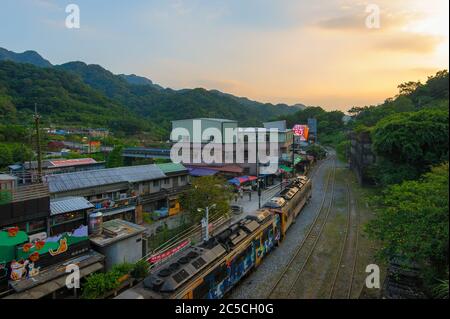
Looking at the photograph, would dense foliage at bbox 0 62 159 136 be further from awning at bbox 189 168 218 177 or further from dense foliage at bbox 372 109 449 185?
dense foliage at bbox 372 109 449 185

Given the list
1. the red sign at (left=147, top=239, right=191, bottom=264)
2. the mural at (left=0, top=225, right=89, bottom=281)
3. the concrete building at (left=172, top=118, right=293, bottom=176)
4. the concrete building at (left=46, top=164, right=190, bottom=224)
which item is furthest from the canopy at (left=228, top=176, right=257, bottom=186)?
the mural at (left=0, top=225, right=89, bottom=281)

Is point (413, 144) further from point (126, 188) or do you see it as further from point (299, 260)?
point (126, 188)

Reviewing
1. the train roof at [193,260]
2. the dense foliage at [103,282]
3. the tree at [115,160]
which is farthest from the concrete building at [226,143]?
the dense foliage at [103,282]

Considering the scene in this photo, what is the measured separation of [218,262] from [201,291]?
1.54 meters

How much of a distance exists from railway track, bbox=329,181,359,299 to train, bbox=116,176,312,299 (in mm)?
4216

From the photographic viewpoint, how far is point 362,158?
36625 millimetres

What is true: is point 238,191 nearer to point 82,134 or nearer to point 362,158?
point 362,158

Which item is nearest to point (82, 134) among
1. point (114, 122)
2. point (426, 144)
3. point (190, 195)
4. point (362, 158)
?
point (114, 122)

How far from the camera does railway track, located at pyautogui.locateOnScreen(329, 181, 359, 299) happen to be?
13.5 metres

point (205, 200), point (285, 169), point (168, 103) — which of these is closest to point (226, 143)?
point (285, 169)

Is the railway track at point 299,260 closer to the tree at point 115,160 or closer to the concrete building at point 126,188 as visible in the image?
the concrete building at point 126,188

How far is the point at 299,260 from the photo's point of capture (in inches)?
660

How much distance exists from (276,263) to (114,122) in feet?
252

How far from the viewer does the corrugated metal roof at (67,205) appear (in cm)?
1623
